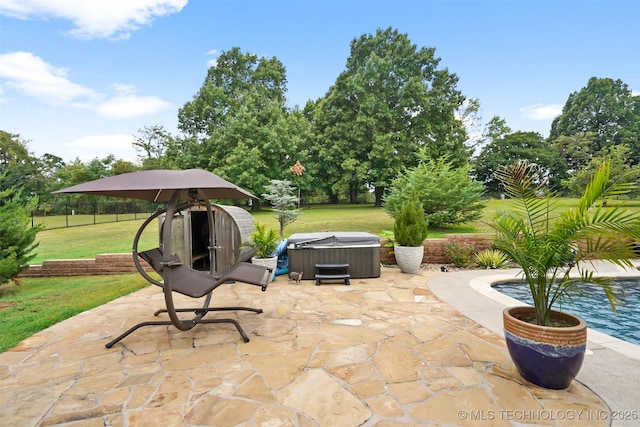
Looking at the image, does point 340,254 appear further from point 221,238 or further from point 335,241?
point 221,238

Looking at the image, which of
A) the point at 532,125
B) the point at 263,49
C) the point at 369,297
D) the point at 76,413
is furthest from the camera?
the point at 532,125

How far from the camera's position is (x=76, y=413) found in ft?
6.31

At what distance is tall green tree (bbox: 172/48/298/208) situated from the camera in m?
19.4

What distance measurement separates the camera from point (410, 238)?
5.79 m

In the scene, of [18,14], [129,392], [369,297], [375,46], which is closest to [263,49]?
A: [375,46]

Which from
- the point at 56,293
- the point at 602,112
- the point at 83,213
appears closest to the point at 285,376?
the point at 56,293

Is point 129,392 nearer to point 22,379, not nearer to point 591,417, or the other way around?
point 22,379

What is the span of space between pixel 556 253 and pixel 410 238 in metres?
3.62

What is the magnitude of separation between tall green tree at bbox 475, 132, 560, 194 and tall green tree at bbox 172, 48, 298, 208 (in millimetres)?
19145

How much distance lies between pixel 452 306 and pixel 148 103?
23.0 metres

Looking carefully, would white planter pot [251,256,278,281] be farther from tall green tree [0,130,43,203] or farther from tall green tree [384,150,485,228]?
tall green tree [0,130,43,203]

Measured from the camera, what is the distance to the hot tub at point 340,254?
5586 mm

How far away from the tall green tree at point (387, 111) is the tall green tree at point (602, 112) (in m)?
21.0

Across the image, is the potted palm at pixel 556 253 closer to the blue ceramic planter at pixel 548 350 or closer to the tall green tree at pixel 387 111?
the blue ceramic planter at pixel 548 350
